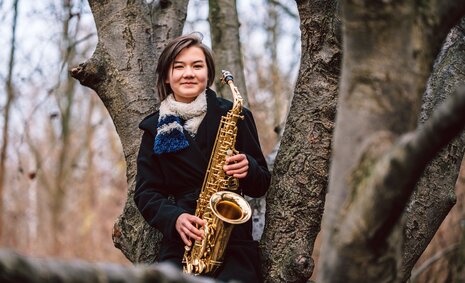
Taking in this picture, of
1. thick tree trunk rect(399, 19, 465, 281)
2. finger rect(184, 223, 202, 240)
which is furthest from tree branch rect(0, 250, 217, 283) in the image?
thick tree trunk rect(399, 19, 465, 281)

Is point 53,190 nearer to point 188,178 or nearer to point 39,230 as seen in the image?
point 39,230

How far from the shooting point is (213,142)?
12.3 feet

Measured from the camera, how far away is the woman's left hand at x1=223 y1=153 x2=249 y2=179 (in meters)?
3.48

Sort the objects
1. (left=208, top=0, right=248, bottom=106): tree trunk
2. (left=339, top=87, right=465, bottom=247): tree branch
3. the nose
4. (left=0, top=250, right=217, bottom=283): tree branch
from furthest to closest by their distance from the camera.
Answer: (left=208, top=0, right=248, bottom=106): tree trunk
the nose
(left=339, top=87, right=465, bottom=247): tree branch
(left=0, top=250, right=217, bottom=283): tree branch

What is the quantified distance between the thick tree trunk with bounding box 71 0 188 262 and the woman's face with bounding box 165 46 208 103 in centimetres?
44

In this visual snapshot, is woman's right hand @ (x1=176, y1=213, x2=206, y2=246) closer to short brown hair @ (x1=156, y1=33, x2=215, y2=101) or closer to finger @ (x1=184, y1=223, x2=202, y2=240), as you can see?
finger @ (x1=184, y1=223, x2=202, y2=240)

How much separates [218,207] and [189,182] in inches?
9.4

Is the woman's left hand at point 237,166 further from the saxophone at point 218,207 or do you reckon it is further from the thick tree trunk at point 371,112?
the thick tree trunk at point 371,112

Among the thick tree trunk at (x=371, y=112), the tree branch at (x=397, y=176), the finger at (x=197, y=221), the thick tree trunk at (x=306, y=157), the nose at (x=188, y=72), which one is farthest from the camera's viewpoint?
the nose at (x=188, y=72)

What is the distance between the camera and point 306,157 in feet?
11.2

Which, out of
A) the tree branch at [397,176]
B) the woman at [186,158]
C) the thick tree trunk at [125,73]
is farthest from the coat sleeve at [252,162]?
the tree branch at [397,176]

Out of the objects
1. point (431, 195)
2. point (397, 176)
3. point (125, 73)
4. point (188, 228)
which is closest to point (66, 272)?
point (397, 176)

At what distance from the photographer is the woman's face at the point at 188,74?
3734 millimetres

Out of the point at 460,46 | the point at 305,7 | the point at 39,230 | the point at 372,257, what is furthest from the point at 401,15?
the point at 39,230
